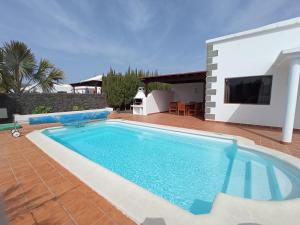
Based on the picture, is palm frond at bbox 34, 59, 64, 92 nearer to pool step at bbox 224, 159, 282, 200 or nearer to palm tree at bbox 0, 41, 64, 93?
palm tree at bbox 0, 41, 64, 93

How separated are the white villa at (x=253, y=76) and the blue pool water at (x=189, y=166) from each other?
83.3 inches

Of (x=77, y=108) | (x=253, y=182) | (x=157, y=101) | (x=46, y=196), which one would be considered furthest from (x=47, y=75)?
(x=253, y=182)

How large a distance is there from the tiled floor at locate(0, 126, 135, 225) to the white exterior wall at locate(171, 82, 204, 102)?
42.3ft

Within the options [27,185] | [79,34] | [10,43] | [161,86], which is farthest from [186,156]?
[161,86]

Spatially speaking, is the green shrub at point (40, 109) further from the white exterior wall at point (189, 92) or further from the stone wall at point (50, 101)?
the white exterior wall at point (189, 92)

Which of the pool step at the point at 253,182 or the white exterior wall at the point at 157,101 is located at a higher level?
the white exterior wall at the point at 157,101

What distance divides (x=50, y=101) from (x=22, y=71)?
280 centimetres

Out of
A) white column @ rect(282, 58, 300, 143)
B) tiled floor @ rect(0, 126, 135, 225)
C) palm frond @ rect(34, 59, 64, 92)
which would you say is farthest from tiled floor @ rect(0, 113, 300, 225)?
palm frond @ rect(34, 59, 64, 92)

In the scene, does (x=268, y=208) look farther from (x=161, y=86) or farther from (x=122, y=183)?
(x=161, y=86)

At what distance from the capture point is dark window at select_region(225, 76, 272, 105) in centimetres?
737

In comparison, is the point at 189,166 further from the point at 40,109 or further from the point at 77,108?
the point at 77,108

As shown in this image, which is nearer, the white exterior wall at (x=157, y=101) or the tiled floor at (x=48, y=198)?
the tiled floor at (x=48, y=198)

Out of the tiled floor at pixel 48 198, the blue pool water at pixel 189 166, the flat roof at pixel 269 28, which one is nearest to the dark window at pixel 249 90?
the flat roof at pixel 269 28

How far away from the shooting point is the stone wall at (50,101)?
10031mm
